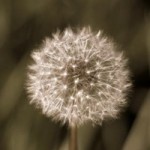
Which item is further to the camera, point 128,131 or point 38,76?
point 128,131

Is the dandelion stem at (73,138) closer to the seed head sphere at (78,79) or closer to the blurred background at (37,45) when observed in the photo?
the seed head sphere at (78,79)

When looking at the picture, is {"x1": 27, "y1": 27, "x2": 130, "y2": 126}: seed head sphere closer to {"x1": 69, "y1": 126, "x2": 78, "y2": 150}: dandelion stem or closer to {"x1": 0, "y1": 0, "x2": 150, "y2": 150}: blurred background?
{"x1": 69, "y1": 126, "x2": 78, "y2": 150}: dandelion stem

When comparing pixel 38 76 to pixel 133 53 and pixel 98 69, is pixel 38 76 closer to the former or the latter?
pixel 98 69

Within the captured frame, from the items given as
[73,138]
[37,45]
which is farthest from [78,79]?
[37,45]

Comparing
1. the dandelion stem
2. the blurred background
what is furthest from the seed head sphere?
the blurred background

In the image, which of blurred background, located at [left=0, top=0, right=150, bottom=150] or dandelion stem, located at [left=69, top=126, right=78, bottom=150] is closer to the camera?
Result: dandelion stem, located at [left=69, top=126, right=78, bottom=150]

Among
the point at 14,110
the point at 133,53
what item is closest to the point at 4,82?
the point at 14,110
